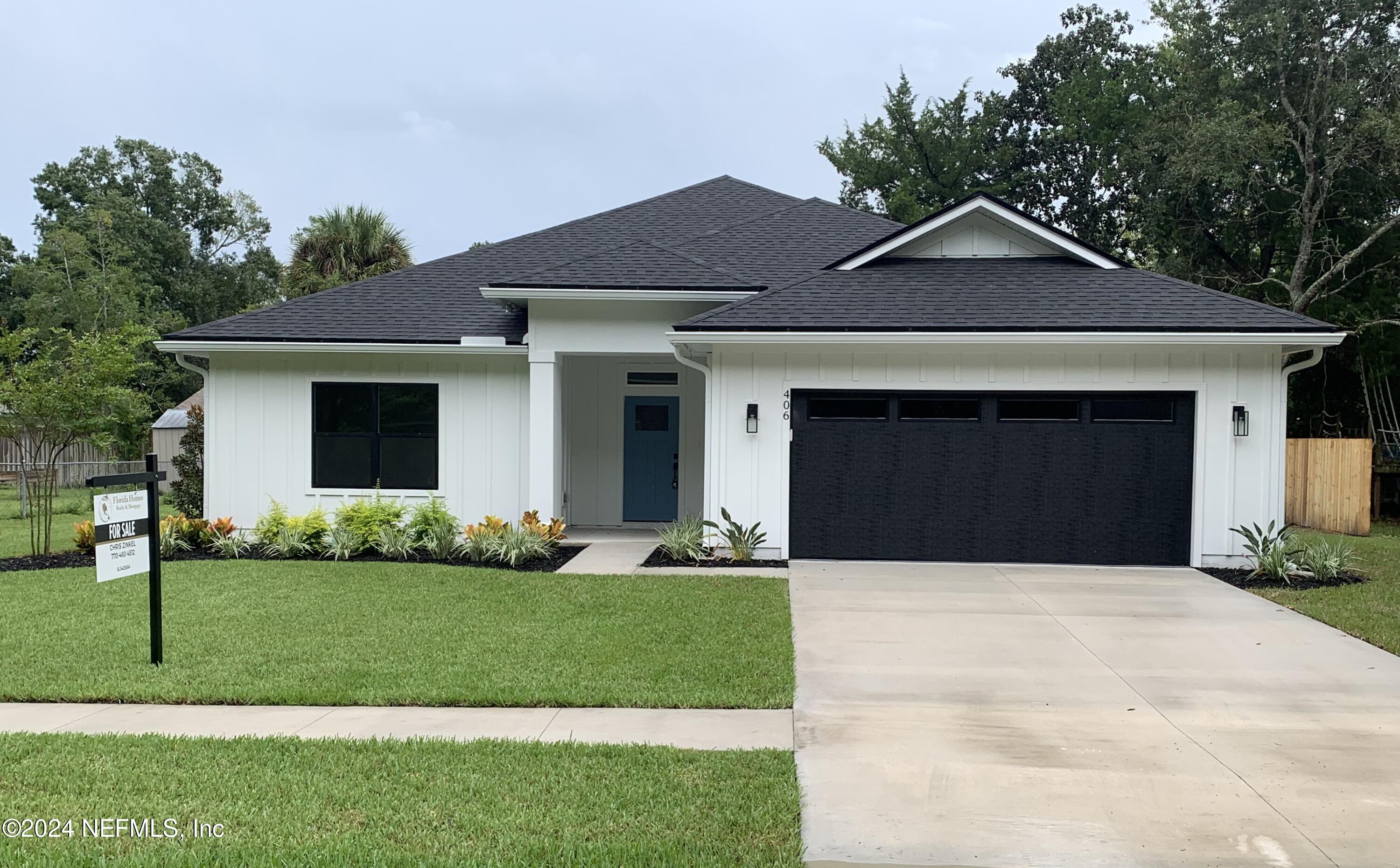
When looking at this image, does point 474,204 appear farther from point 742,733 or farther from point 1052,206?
point 742,733

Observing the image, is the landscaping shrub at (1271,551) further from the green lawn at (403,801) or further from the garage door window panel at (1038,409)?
the green lawn at (403,801)

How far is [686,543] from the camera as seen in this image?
11922 millimetres

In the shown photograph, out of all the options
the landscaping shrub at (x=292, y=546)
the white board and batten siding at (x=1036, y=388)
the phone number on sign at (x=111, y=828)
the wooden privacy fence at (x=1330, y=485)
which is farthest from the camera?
the wooden privacy fence at (x=1330, y=485)

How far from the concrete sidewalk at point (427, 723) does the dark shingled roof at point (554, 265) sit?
7.93 m

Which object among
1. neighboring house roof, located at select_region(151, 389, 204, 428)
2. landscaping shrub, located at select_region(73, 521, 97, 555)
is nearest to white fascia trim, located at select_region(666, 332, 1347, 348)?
landscaping shrub, located at select_region(73, 521, 97, 555)

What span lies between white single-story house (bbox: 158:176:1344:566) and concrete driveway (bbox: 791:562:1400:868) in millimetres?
2637

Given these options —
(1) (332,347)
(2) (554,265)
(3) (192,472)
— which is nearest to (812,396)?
(2) (554,265)

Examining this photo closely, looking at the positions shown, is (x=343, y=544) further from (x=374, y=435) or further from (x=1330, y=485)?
(x=1330, y=485)

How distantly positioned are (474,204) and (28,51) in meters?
21.5

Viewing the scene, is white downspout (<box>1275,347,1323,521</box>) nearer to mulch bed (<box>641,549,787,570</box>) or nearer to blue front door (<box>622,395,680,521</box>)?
mulch bed (<box>641,549,787,570</box>)

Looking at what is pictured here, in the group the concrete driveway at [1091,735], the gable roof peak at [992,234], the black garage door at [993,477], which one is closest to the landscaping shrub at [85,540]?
the black garage door at [993,477]

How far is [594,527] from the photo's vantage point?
15.8 meters

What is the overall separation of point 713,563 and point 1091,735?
21.9 feet

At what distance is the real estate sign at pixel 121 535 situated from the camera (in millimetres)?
6609
